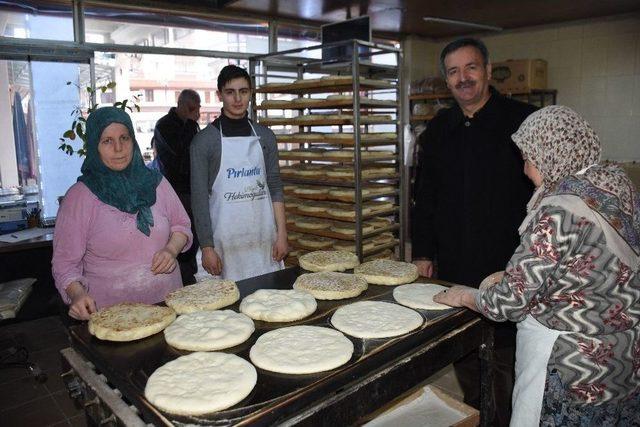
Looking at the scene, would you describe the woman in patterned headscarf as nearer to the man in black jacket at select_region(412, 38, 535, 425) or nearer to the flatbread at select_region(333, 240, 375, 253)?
the man in black jacket at select_region(412, 38, 535, 425)

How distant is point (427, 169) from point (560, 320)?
1203 mm

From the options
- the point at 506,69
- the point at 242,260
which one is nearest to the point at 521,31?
the point at 506,69

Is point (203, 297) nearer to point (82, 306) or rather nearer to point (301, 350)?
point (82, 306)

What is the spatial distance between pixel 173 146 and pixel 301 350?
10.3ft

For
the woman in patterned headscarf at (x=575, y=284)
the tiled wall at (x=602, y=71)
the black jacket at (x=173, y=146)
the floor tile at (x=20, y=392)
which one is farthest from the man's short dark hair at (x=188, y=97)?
the tiled wall at (x=602, y=71)

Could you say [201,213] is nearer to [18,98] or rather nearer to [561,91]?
[18,98]

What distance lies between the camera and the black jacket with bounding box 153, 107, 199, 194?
13.6 feet

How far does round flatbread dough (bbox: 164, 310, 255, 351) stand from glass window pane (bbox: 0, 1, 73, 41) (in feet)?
12.1

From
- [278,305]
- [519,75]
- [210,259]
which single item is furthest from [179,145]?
[519,75]

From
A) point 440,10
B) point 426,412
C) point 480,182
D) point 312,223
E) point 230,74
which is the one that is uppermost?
point 440,10

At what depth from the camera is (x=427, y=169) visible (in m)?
2.44

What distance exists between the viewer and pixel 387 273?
204cm

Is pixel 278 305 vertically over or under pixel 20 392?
over

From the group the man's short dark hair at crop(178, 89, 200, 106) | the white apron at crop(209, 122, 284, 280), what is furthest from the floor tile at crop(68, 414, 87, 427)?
the man's short dark hair at crop(178, 89, 200, 106)
